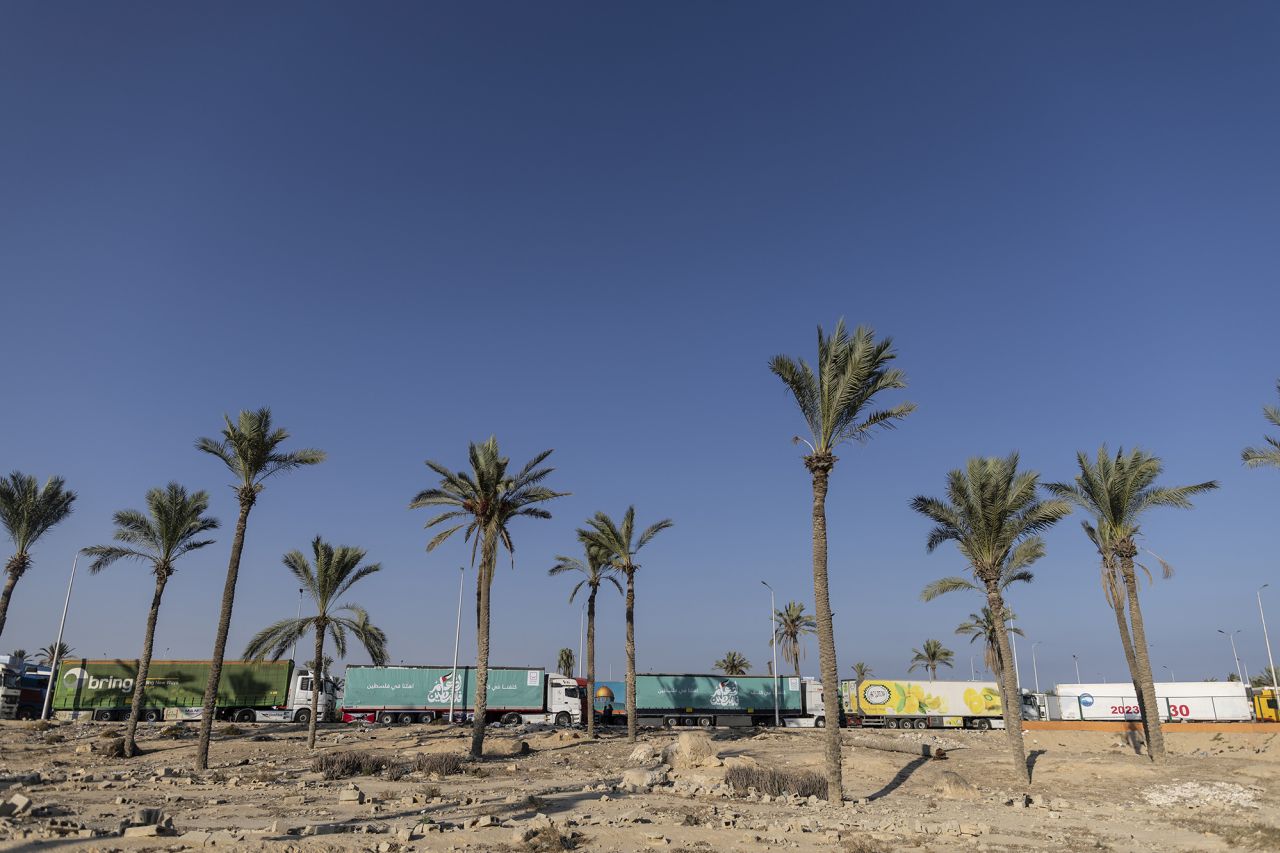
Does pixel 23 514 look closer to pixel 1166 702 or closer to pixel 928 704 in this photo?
pixel 928 704

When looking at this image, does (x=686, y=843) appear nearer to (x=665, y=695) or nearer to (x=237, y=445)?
(x=237, y=445)

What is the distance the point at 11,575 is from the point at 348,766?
2637 centimetres

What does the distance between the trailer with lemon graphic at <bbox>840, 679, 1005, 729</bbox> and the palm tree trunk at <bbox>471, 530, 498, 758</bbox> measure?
34.7 meters

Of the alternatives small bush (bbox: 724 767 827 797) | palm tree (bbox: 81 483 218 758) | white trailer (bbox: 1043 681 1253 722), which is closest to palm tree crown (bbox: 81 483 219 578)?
palm tree (bbox: 81 483 218 758)

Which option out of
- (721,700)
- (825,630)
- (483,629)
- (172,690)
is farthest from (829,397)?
(172,690)

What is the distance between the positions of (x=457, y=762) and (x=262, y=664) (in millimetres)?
31363

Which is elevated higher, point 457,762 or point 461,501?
point 461,501

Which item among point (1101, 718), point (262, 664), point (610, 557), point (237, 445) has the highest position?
point (237, 445)

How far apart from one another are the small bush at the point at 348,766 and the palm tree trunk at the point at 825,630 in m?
15.6

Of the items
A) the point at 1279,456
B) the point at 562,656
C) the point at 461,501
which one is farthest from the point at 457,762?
the point at 562,656

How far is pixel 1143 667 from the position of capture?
3136 cm

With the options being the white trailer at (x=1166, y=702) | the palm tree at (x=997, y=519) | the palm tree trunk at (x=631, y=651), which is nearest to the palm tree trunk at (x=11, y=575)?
the palm tree trunk at (x=631, y=651)

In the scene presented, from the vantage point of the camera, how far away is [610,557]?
43.1 meters

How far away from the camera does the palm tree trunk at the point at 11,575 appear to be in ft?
131
